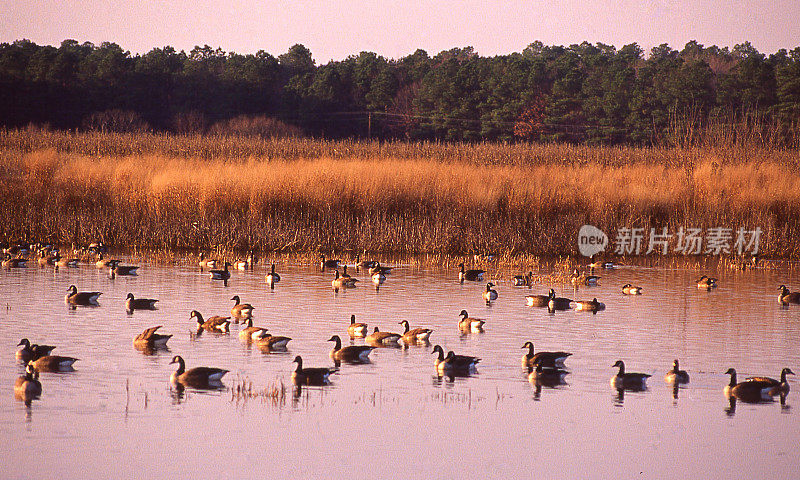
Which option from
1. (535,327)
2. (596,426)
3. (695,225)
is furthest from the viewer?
(695,225)

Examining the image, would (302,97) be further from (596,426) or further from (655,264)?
(596,426)

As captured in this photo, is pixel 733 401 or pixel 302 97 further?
pixel 302 97

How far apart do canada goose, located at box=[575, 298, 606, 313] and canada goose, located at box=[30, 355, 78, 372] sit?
9761mm

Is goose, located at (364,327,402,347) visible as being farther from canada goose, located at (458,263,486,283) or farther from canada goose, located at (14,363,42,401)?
canada goose, located at (458,263,486,283)

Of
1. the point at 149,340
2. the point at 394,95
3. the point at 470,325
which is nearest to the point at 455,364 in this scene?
the point at 470,325

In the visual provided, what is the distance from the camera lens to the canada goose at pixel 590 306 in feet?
59.3

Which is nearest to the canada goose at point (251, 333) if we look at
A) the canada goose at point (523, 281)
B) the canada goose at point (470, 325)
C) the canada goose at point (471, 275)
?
the canada goose at point (470, 325)

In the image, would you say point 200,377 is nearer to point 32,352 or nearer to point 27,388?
point 27,388

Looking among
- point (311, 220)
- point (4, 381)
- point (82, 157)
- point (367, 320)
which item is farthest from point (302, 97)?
point (4, 381)

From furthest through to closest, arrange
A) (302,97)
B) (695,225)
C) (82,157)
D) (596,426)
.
Answer: (302,97) → (82,157) → (695,225) → (596,426)

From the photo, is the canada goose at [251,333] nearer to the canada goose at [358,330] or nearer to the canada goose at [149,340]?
the canada goose at [149,340]

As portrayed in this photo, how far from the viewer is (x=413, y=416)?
10.6 meters

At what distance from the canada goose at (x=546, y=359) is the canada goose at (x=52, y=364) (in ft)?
19.5

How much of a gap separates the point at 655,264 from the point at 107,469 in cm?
1961
